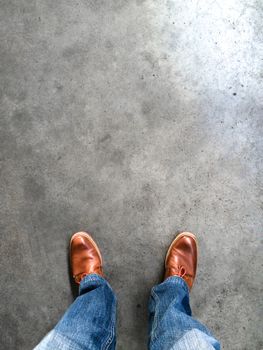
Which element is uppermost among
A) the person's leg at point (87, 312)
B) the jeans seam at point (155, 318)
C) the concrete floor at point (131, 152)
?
the concrete floor at point (131, 152)

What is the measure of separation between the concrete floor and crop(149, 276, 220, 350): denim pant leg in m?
0.13

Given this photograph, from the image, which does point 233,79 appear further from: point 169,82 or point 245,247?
point 245,247

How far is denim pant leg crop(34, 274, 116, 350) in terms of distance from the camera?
113cm

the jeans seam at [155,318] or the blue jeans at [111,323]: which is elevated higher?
the blue jeans at [111,323]

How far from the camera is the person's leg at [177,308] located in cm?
112

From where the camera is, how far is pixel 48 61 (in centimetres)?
163

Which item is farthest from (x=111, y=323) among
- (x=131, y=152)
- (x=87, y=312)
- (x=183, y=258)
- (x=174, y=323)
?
(x=131, y=152)

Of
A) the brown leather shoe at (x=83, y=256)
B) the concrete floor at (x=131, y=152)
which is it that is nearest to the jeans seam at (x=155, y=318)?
the concrete floor at (x=131, y=152)

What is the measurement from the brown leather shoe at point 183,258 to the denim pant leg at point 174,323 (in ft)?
0.16

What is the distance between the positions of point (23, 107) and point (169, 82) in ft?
2.37

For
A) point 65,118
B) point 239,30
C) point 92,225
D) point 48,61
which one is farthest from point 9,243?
point 239,30

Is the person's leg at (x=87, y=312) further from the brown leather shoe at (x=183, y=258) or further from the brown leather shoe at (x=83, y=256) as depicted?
the brown leather shoe at (x=183, y=258)

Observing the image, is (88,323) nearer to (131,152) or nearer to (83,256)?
(83,256)

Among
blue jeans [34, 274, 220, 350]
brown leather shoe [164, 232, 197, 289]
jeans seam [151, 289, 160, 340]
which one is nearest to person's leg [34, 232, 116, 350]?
blue jeans [34, 274, 220, 350]
